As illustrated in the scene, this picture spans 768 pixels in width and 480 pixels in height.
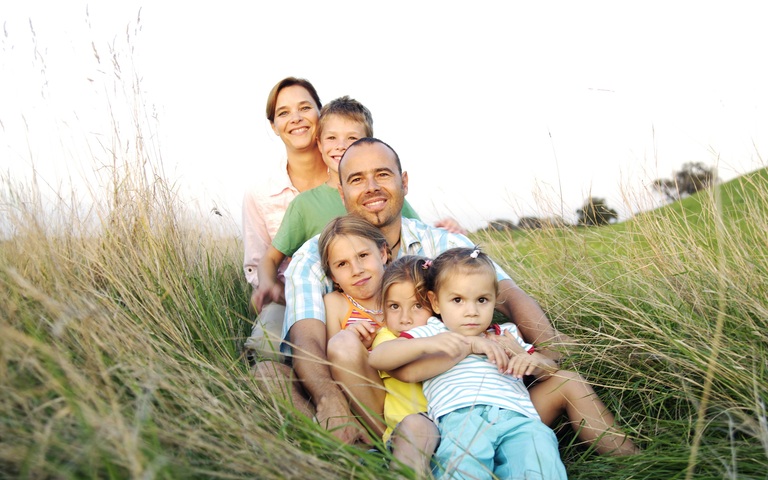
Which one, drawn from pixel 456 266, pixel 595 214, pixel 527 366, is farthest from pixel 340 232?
pixel 595 214

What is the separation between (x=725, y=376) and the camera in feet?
7.43

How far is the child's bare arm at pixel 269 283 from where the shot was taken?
3600 mm

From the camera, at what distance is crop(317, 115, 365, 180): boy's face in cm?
404

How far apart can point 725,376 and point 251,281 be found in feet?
9.64

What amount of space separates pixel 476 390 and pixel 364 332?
0.62 metres

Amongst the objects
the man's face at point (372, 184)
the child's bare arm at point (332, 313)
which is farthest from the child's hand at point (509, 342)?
the man's face at point (372, 184)

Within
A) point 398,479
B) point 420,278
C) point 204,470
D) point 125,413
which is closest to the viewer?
point 204,470

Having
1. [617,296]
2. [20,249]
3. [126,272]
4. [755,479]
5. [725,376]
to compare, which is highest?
[20,249]

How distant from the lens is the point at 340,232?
302 centimetres

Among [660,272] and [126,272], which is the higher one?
[126,272]

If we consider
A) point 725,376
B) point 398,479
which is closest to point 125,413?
point 398,479

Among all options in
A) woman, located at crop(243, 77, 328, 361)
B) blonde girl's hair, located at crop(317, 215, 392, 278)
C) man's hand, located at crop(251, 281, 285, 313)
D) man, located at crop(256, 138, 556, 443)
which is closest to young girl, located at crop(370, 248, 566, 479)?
man, located at crop(256, 138, 556, 443)

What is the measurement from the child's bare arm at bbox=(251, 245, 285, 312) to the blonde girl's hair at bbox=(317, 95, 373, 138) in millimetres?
960

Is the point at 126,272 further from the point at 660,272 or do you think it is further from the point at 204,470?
the point at 660,272
